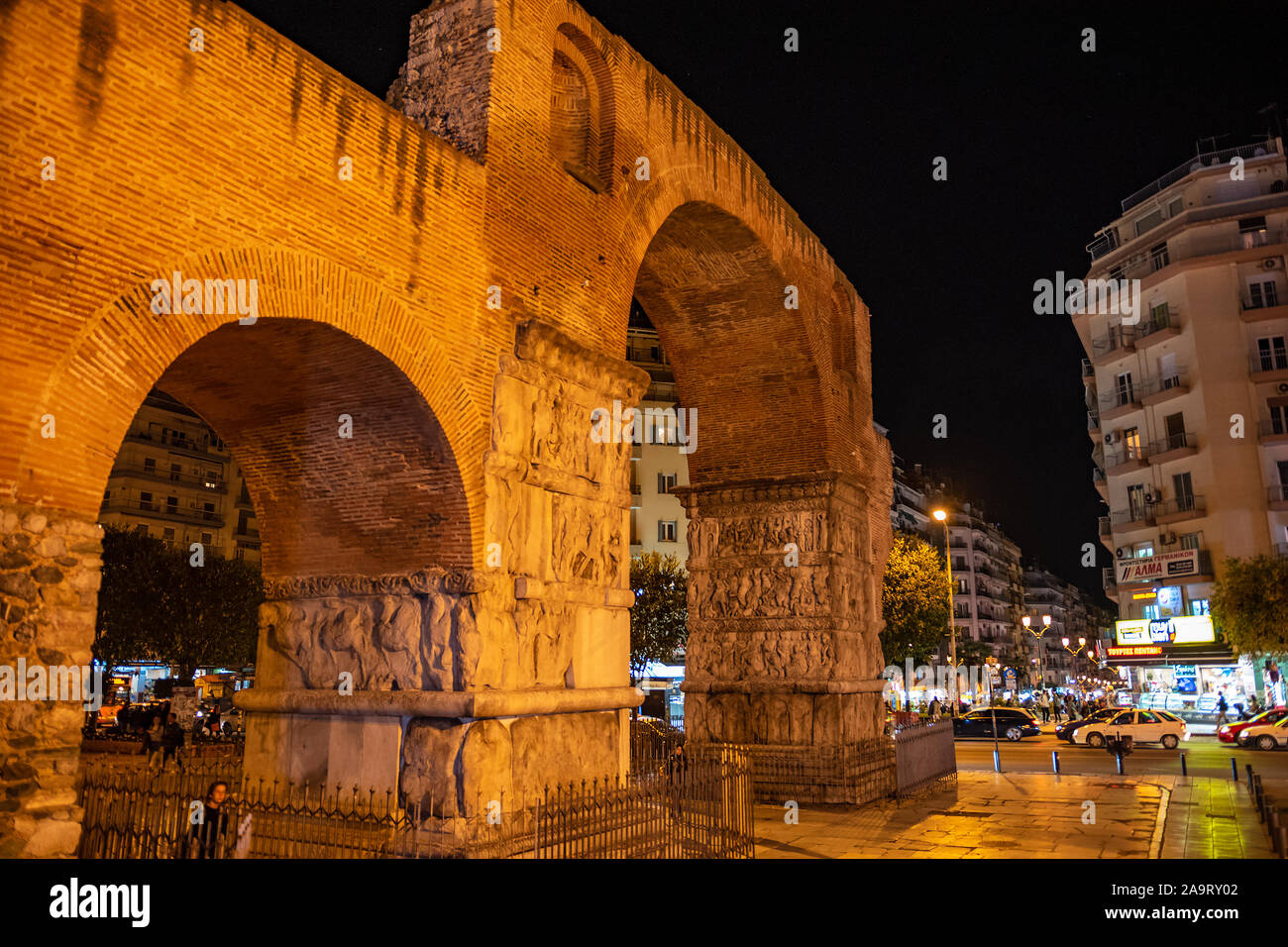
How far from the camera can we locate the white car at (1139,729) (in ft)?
86.2

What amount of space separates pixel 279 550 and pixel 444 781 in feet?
8.78

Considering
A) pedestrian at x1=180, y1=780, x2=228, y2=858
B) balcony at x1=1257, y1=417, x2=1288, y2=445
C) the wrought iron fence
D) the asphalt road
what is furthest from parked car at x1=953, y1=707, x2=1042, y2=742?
pedestrian at x1=180, y1=780, x2=228, y2=858

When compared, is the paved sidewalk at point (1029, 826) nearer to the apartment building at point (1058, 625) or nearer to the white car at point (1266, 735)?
the white car at point (1266, 735)

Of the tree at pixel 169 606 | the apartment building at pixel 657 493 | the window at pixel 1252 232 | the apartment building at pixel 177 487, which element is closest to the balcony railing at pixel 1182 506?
the window at pixel 1252 232

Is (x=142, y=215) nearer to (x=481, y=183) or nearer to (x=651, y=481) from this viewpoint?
(x=481, y=183)

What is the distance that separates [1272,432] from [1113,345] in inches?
287

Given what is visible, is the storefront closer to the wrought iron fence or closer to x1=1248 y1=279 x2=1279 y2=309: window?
x1=1248 y1=279 x2=1279 y2=309: window

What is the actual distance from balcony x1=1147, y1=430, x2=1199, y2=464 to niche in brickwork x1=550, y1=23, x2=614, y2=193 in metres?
31.1

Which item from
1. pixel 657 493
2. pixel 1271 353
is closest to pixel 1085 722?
pixel 1271 353

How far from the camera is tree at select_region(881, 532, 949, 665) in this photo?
34.9 m

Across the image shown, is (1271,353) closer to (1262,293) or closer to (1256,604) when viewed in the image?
(1262,293)

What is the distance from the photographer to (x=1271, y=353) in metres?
33.4

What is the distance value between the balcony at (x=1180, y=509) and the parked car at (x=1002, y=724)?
31.6 ft

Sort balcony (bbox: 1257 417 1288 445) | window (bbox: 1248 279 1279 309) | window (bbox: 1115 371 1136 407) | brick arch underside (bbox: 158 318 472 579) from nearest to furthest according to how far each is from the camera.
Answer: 1. brick arch underside (bbox: 158 318 472 579)
2. balcony (bbox: 1257 417 1288 445)
3. window (bbox: 1248 279 1279 309)
4. window (bbox: 1115 371 1136 407)
